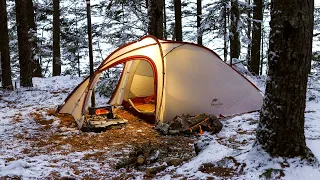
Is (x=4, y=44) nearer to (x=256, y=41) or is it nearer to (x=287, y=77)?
(x=256, y=41)

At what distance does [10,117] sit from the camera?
7.32m

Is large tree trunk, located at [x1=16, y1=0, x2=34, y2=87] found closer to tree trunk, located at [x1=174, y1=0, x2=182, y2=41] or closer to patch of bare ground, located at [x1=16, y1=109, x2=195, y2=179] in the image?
patch of bare ground, located at [x1=16, y1=109, x2=195, y2=179]

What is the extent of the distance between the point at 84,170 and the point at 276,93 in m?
2.69

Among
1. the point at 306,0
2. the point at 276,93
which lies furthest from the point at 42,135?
the point at 306,0

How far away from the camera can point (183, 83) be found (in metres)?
6.45

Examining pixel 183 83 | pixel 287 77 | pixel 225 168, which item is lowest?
pixel 225 168

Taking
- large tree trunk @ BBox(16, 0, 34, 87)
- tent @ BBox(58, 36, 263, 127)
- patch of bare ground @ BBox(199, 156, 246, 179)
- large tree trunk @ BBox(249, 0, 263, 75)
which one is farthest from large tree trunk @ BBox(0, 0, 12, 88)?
patch of bare ground @ BBox(199, 156, 246, 179)

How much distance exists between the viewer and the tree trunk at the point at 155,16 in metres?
7.80

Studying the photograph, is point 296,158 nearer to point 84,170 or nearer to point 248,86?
point 84,170

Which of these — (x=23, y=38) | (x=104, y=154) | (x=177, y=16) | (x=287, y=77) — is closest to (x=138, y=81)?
(x=104, y=154)

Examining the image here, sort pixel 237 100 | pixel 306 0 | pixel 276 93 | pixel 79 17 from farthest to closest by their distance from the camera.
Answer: pixel 79 17 → pixel 237 100 → pixel 276 93 → pixel 306 0

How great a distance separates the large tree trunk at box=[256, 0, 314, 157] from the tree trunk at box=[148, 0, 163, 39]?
16.4 ft

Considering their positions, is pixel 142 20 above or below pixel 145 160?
above

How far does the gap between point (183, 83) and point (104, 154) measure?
243 cm
